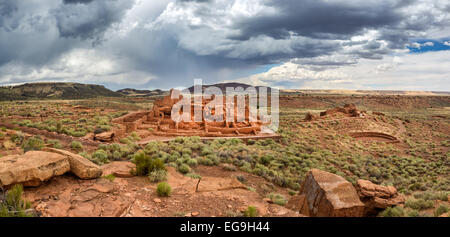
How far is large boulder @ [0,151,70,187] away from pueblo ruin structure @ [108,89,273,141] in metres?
12.0

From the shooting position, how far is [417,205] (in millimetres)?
7090

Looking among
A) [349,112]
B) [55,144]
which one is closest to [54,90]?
[55,144]

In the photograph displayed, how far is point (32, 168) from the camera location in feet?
18.9

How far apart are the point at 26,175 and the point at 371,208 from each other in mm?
9092

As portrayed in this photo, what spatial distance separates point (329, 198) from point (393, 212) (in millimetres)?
1805

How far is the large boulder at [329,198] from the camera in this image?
6329 millimetres

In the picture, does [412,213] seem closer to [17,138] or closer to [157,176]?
[157,176]

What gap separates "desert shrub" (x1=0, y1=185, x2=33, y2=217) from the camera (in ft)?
15.5

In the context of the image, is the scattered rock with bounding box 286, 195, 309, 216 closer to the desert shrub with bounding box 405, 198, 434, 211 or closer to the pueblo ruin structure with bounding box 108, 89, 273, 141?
the desert shrub with bounding box 405, 198, 434, 211

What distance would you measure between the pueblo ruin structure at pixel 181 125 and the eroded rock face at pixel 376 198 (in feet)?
48.3

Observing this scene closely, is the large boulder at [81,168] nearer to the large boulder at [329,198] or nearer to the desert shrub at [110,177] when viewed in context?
the desert shrub at [110,177]

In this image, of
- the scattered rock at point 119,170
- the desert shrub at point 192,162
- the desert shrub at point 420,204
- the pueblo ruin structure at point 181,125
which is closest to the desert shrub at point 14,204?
the scattered rock at point 119,170
